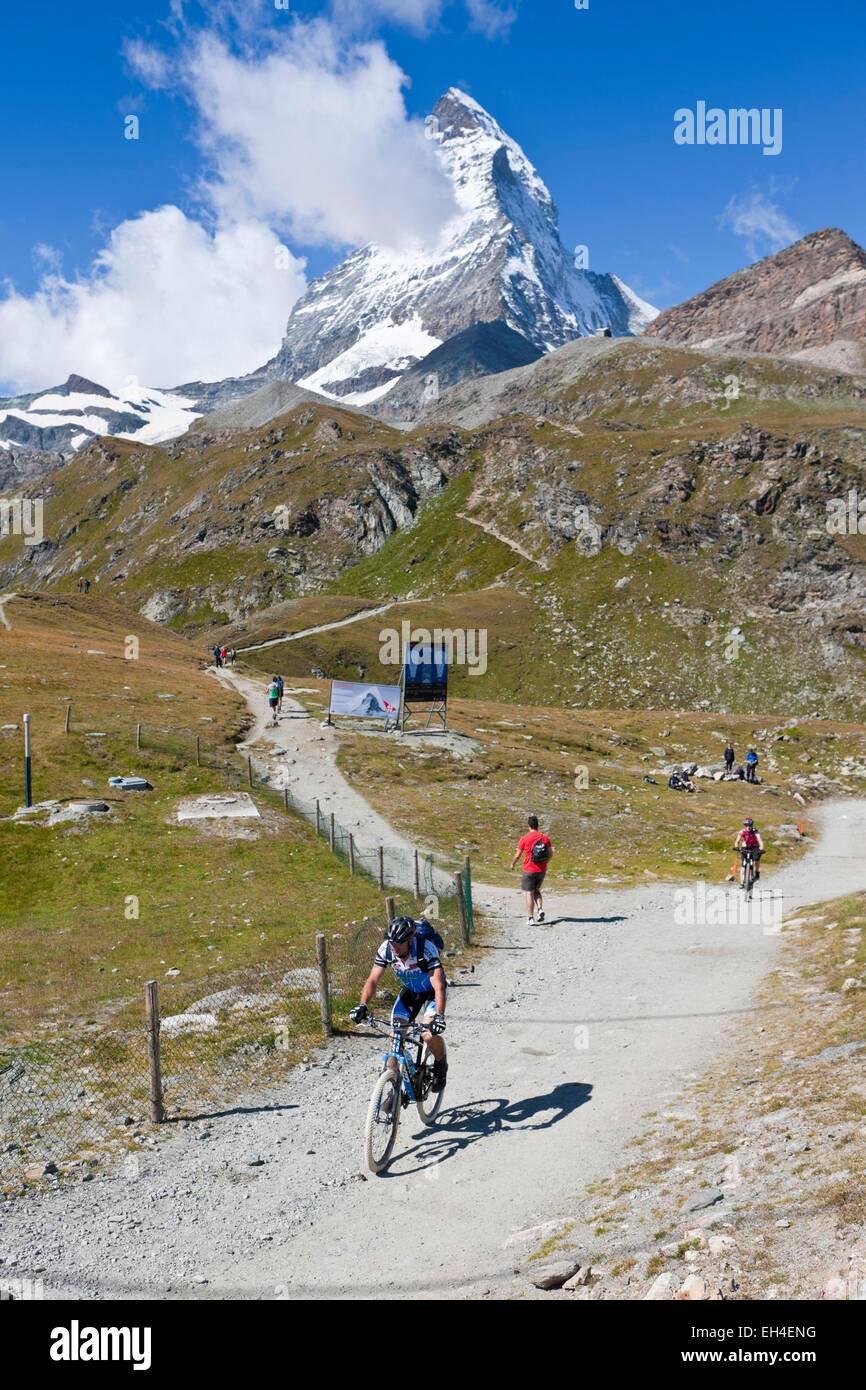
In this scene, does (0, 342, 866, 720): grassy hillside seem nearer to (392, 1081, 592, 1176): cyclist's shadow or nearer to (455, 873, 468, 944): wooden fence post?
(455, 873, 468, 944): wooden fence post

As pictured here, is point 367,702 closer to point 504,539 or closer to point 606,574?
point 606,574

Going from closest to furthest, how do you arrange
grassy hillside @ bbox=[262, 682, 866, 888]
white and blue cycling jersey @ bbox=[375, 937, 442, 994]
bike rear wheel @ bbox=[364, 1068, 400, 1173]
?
bike rear wheel @ bbox=[364, 1068, 400, 1173]
white and blue cycling jersey @ bbox=[375, 937, 442, 994]
grassy hillside @ bbox=[262, 682, 866, 888]

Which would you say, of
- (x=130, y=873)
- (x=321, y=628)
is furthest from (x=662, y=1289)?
(x=321, y=628)

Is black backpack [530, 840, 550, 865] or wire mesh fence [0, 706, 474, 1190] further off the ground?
black backpack [530, 840, 550, 865]

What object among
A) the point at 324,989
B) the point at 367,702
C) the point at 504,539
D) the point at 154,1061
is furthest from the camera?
the point at 504,539

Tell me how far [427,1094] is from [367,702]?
5073 centimetres

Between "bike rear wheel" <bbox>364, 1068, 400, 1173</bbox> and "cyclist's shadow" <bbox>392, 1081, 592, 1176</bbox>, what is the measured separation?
1.11 feet

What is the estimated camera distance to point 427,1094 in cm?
1247

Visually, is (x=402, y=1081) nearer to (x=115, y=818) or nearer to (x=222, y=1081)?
(x=222, y=1081)

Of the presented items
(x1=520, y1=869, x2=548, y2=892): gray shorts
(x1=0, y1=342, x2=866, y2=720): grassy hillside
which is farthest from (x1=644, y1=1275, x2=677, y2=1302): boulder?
(x1=0, y1=342, x2=866, y2=720): grassy hillside

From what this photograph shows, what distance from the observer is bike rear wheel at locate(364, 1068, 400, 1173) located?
11109mm

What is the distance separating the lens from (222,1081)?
1444 centimetres

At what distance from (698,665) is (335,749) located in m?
79.6

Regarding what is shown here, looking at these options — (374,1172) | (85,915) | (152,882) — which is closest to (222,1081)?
(374,1172)
